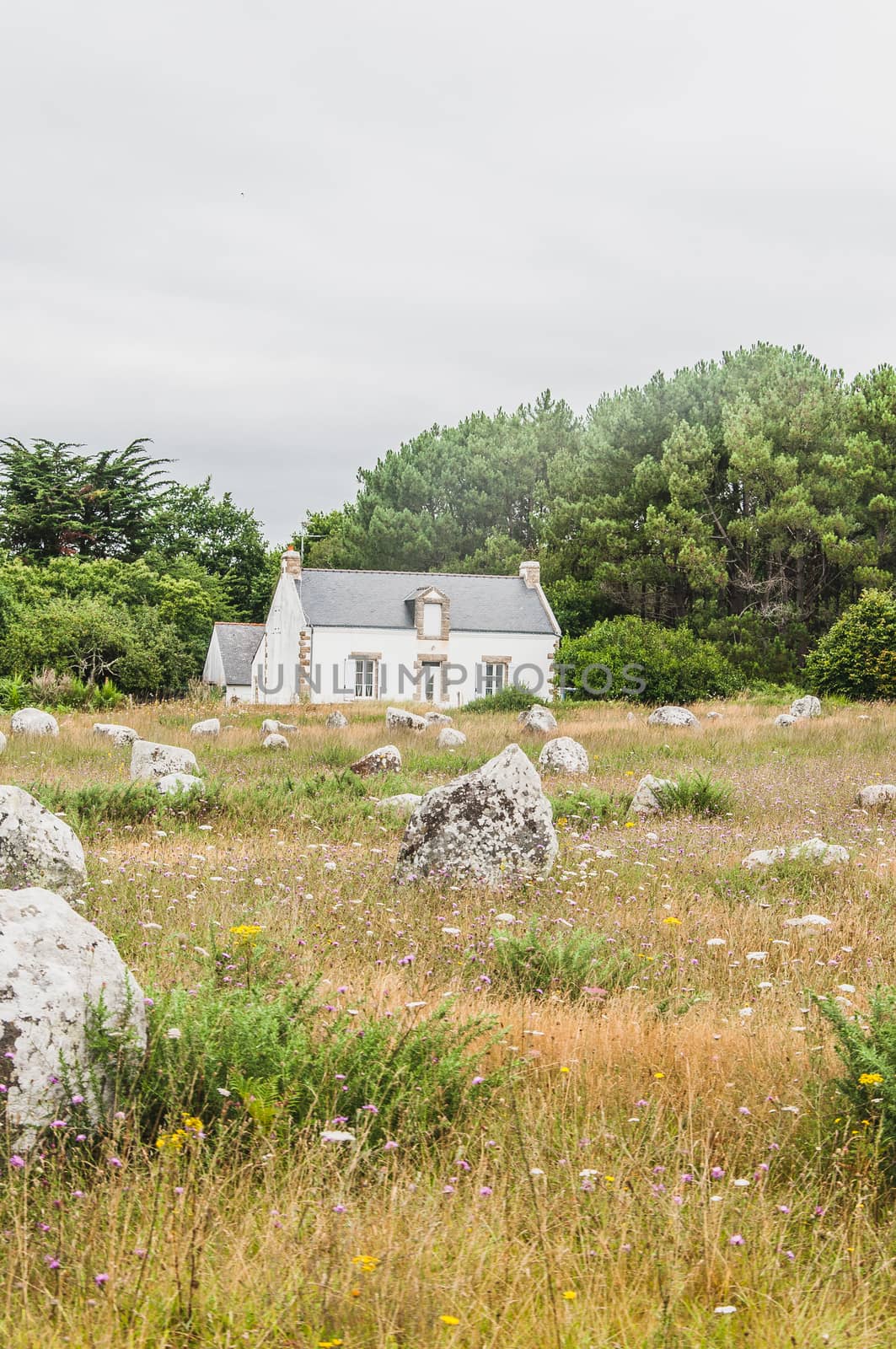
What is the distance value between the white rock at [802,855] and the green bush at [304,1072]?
5.12 meters

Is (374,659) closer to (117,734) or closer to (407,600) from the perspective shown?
(407,600)

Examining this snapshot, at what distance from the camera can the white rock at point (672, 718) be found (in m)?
23.4

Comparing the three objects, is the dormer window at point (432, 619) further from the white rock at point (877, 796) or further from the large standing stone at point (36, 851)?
the large standing stone at point (36, 851)

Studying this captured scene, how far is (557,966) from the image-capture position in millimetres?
5543

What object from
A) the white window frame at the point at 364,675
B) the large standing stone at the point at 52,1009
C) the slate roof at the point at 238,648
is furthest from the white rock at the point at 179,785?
the slate roof at the point at 238,648

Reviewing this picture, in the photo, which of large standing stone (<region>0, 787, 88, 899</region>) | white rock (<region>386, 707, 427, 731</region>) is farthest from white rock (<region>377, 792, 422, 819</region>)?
white rock (<region>386, 707, 427, 731</region>)

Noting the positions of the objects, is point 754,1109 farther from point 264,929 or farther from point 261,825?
point 261,825

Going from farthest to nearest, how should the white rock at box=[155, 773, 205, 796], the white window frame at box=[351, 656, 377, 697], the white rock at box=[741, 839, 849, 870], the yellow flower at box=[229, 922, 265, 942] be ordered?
the white window frame at box=[351, 656, 377, 697] < the white rock at box=[155, 773, 205, 796] < the white rock at box=[741, 839, 849, 870] < the yellow flower at box=[229, 922, 265, 942]

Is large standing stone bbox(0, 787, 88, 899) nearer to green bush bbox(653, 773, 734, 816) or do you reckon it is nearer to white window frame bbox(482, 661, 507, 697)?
green bush bbox(653, 773, 734, 816)

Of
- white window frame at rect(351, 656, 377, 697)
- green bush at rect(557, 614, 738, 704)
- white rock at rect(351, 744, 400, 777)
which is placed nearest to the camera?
white rock at rect(351, 744, 400, 777)

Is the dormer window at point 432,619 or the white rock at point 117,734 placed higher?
the dormer window at point 432,619

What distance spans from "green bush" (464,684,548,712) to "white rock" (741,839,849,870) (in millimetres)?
23360

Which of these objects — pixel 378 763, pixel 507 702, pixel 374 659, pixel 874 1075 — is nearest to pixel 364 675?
pixel 374 659

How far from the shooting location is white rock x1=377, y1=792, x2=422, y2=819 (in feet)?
36.3
